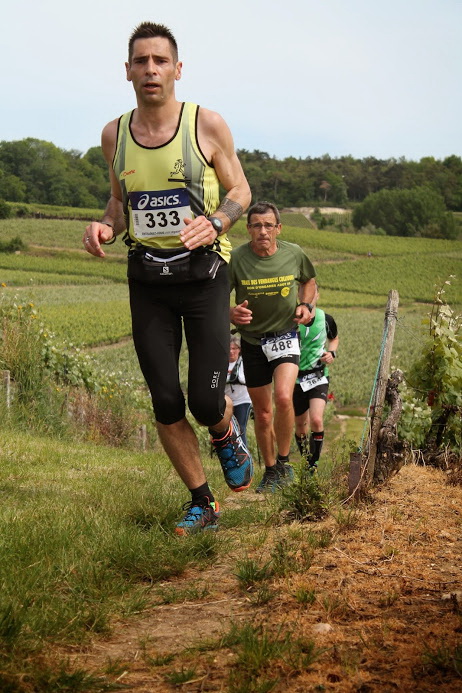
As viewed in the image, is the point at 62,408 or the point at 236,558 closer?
the point at 236,558

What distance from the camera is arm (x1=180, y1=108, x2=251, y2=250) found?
5133 millimetres

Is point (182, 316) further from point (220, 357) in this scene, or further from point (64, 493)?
point (64, 493)

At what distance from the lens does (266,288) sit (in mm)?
8234

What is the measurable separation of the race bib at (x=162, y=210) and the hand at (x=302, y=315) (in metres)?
2.98

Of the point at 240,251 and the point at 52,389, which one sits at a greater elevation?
the point at 240,251

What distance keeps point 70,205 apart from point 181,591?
112m

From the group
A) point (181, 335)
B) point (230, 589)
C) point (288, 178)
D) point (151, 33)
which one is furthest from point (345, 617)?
point (288, 178)

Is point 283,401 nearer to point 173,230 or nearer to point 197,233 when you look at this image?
point 173,230

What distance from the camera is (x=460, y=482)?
21.9ft

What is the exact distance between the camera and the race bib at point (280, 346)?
827 cm

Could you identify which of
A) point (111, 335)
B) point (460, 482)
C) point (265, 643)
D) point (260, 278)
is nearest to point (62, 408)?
point (260, 278)

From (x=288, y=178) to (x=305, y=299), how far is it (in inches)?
5675

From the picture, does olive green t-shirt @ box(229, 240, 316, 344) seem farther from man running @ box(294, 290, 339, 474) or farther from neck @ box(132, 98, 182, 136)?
neck @ box(132, 98, 182, 136)

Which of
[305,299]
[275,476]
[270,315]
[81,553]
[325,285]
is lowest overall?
[325,285]
